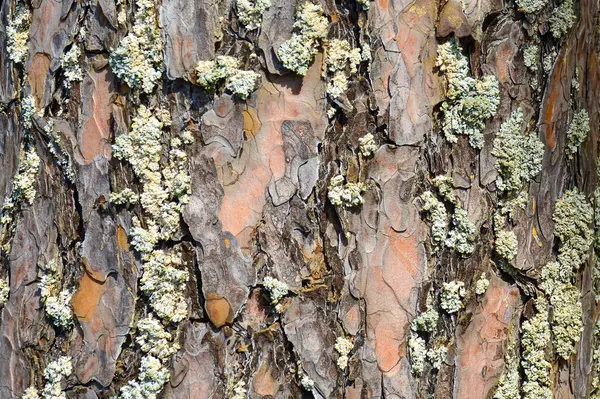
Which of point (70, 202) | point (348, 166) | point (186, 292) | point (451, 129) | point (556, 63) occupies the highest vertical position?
point (556, 63)

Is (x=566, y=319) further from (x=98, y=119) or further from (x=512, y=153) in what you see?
(x=98, y=119)

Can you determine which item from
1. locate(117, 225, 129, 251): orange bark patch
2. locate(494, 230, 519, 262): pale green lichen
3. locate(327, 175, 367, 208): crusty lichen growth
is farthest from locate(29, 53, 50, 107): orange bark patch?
locate(494, 230, 519, 262): pale green lichen

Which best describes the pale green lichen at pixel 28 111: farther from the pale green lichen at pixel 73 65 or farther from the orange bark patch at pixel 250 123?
the orange bark patch at pixel 250 123

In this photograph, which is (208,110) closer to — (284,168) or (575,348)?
(284,168)

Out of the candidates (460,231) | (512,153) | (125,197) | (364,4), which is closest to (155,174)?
(125,197)

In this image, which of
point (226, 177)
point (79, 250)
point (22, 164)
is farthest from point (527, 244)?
point (22, 164)

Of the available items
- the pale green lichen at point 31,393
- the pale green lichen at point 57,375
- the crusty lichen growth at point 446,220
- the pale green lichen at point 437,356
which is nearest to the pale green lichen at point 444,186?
the crusty lichen growth at point 446,220
